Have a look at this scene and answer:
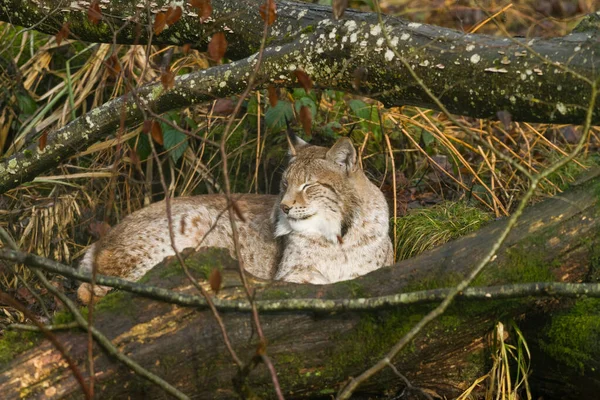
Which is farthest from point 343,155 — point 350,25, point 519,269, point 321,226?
point 519,269

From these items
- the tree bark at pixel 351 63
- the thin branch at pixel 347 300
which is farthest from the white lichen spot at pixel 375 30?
the thin branch at pixel 347 300

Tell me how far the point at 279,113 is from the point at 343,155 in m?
0.99

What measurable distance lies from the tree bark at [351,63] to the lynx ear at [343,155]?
0.83m

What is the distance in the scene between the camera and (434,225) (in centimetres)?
552

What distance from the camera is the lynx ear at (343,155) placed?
16.3 ft

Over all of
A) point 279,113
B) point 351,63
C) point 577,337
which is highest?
point 351,63

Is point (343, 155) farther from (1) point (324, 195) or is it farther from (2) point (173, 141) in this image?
(2) point (173, 141)

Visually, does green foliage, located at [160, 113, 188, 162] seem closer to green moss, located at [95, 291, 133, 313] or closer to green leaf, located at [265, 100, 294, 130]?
green leaf, located at [265, 100, 294, 130]

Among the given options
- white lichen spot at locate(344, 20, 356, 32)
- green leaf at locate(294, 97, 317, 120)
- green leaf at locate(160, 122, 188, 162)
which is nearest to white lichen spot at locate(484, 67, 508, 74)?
white lichen spot at locate(344, 20, 356, 32)

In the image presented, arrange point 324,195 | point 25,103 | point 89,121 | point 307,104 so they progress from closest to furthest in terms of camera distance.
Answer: point 89,121 → point 324,195 → point 307,104 → point 25,103

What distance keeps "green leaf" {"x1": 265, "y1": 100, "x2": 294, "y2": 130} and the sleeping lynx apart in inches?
24.0

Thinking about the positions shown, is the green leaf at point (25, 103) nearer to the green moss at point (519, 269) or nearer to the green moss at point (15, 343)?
the green moss at point (15, 343)

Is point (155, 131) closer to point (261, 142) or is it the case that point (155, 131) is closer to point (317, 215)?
point (317, 215)

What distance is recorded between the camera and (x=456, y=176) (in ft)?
21.2
